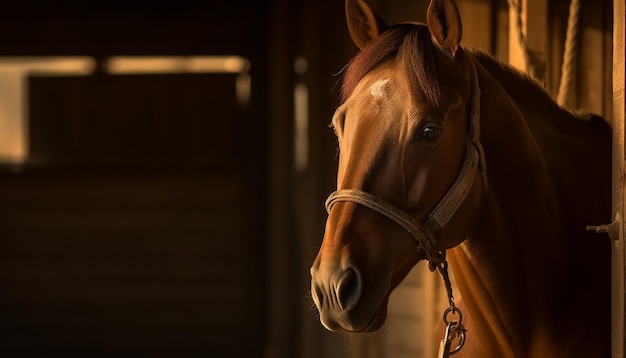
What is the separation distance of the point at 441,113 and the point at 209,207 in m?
5.36

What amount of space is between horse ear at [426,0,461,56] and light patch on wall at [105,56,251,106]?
5.01m

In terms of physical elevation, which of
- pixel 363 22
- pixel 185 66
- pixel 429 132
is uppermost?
pixel 185 66

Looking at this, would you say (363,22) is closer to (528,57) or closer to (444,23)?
(444,23)

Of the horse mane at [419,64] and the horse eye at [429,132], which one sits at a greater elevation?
the horse mane at [419,64]

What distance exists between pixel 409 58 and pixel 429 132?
17 centimetres

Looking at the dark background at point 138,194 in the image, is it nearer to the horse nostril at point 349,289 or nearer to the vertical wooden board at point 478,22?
the vertical wooden board at point 478,22

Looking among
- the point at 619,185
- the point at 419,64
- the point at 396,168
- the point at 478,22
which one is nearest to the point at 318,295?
the point at 396,168

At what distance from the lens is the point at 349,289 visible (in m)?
1.96

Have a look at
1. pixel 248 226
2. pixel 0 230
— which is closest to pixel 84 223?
pixel 0 230

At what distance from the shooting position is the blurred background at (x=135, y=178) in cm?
712

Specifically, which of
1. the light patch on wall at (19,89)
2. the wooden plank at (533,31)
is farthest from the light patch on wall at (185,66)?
the wooden plank at (533,31)

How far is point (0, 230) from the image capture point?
7371 millimetres

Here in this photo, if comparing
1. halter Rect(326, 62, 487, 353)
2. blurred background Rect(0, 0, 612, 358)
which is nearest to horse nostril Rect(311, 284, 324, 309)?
halter Rect(326, 62, 487, 353)

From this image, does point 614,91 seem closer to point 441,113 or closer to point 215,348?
point 441,113
